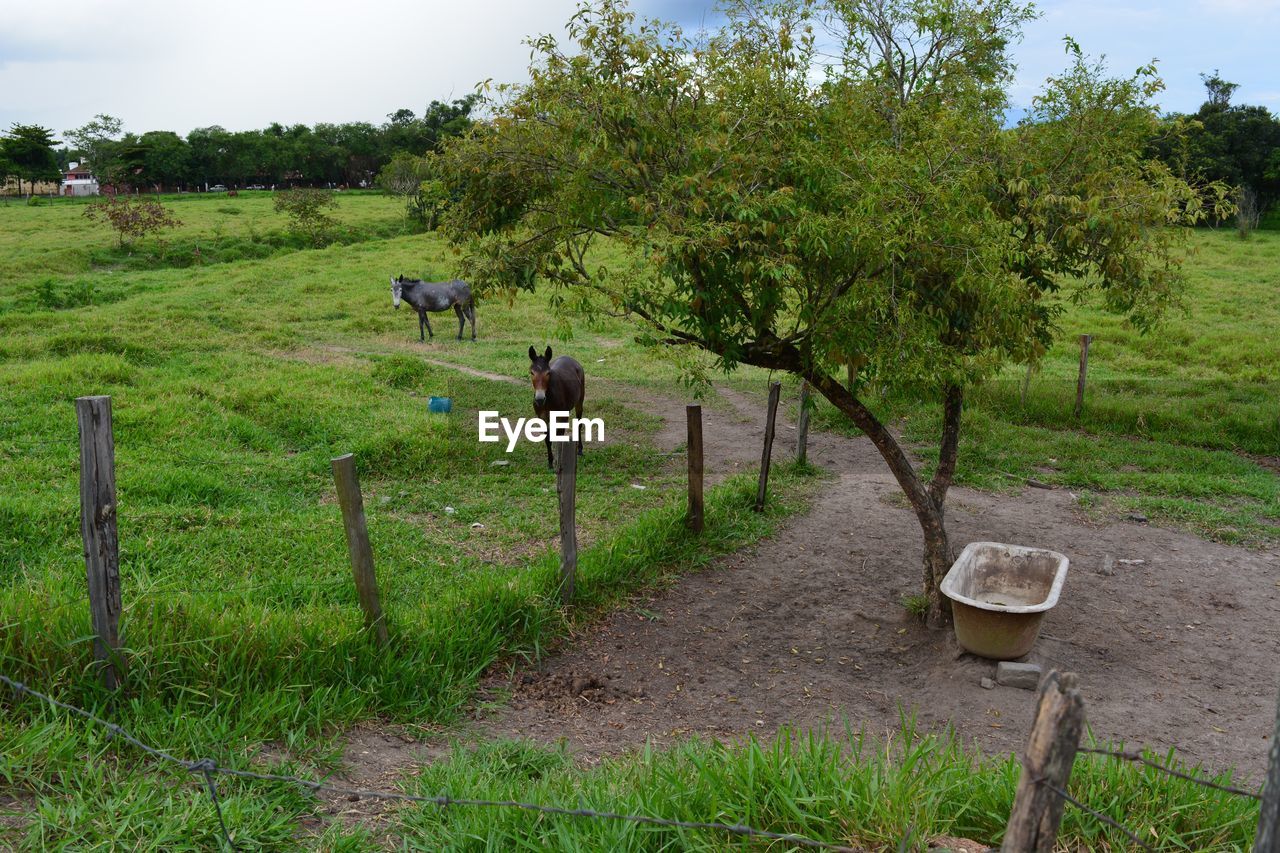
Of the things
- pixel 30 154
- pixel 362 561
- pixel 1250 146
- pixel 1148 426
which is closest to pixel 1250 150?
pixel 1250 146

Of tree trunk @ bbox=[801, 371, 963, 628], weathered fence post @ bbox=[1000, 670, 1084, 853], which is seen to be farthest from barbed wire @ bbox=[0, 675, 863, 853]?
tree trunk @ bbox=[801, 371, 963, 628]

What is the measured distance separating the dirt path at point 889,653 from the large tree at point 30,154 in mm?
72285

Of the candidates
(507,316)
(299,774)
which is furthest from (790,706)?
(507,316)

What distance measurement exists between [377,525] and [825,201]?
4.90 metres

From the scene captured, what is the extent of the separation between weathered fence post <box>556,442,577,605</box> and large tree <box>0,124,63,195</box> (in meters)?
72.0

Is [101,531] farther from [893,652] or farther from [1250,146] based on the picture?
[1250,146]

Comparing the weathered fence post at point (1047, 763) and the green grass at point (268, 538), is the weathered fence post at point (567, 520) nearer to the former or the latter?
the green grass at point (268, 538)

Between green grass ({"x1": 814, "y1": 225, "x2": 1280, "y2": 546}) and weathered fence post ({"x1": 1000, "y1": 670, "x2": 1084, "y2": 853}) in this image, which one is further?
green grass ({"x1": 814, "y1": 225, "x2": 1280, "y2": 546})

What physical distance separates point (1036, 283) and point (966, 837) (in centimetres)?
487

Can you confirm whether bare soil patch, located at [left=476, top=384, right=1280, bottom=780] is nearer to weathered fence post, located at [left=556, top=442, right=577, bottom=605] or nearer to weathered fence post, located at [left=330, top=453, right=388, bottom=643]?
weathered fence post, located at [left=556, top=442, right=577, bottom=605]

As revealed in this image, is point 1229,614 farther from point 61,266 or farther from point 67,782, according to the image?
point 61,266

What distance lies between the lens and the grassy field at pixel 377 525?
372 centimetres

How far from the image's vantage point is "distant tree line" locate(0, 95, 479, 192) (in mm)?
64188

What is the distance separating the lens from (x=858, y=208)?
573 centimetres
